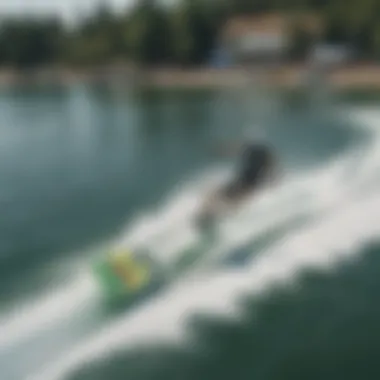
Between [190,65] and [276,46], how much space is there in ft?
2.07

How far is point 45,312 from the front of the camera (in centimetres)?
215

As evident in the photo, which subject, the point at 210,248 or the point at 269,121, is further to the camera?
the point at 269,121

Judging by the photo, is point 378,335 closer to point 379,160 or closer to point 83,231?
point 83,231

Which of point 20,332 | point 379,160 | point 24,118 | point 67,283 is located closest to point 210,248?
point 67,283

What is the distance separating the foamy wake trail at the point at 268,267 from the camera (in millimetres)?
2082

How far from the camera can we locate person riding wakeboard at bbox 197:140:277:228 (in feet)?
9.68

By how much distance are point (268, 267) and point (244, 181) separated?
2.32 feet

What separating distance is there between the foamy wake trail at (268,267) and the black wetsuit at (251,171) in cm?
10

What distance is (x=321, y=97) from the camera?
548 cm

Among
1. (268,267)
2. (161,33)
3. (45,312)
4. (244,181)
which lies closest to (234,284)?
(268,267)

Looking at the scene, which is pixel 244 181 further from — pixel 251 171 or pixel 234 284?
pixel 234 284

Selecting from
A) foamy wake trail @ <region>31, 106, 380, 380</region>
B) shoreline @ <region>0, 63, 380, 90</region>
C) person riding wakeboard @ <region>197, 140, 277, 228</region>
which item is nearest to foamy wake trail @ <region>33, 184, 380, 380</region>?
foamy wake trail @ <region>31, 106, 380, 380</region>

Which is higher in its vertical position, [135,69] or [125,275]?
[135,69]

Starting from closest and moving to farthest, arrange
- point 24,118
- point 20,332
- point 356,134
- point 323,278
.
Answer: point 20,332 → point 323,278 → point 356,134 → point 24,118
